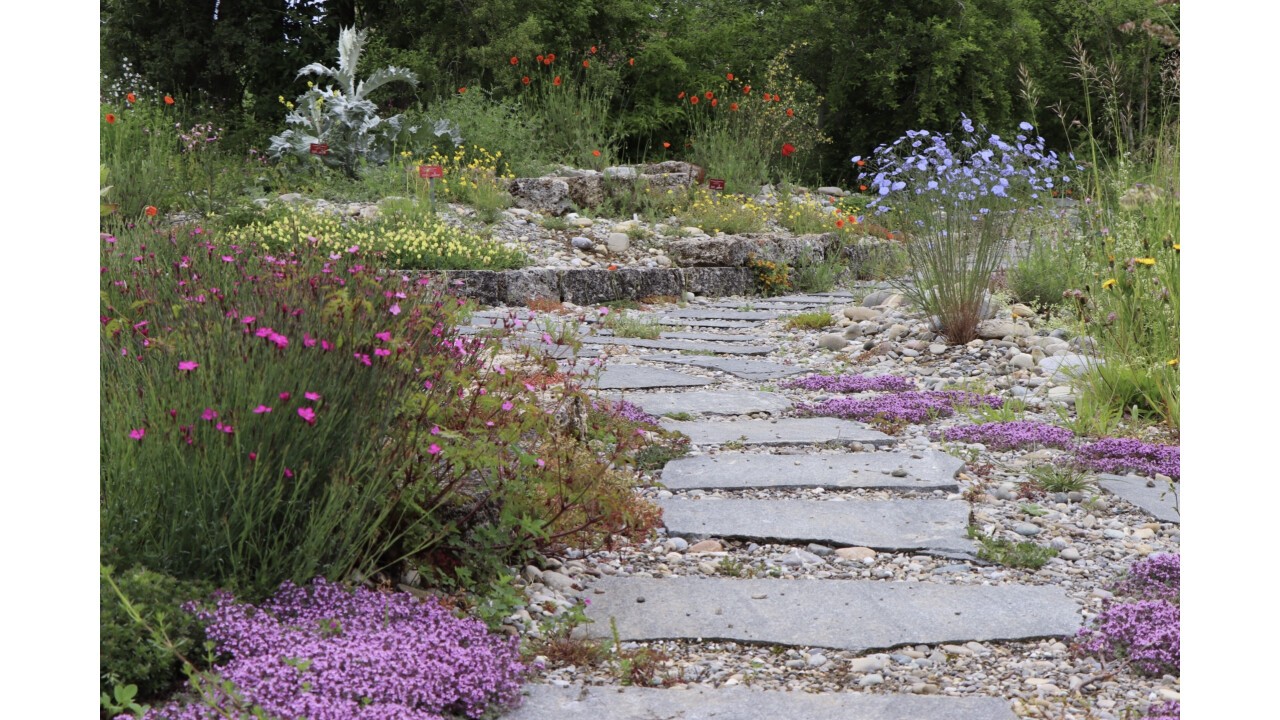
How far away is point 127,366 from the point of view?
2670 millimetres

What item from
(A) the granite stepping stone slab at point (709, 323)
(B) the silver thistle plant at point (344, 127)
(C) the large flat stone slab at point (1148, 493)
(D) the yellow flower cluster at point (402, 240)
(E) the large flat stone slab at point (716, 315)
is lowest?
(C) the large flat stone slab at point (1148, 493)

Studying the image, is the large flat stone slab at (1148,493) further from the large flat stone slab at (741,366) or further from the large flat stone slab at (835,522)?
the large flat stone slab at (741,366)

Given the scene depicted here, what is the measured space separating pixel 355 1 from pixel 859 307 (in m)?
11.1

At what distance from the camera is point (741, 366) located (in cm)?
607

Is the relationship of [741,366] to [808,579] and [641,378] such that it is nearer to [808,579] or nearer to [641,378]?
[641,378]

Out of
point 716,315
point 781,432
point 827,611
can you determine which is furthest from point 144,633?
point 716,315

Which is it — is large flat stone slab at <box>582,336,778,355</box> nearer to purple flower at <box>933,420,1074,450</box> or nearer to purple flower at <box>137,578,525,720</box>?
A: purple flower at <box>933,420,1074,450</box>

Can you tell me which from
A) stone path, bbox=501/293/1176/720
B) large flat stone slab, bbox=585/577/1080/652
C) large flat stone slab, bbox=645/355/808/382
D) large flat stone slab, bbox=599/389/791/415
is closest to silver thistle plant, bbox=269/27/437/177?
large flat stone slab, bbox=645/355/808/382

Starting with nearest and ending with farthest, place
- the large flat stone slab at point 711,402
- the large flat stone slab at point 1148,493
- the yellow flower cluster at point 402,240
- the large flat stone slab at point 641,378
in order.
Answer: the large flat stone slab at point 1148,493 → the large flat stone slab at point 711,402 → the large flat stone slab at point 641,378 → the yellow flower cluster at point 402,240

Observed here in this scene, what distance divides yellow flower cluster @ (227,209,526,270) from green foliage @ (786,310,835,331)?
2.29 metres

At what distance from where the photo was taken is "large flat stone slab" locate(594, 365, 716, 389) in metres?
5.34

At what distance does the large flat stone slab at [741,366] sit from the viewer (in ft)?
19.1

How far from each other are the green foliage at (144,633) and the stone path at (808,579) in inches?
25.9

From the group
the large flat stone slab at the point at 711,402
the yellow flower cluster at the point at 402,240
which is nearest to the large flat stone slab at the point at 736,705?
the large flat stone slab at the point at 711,402
